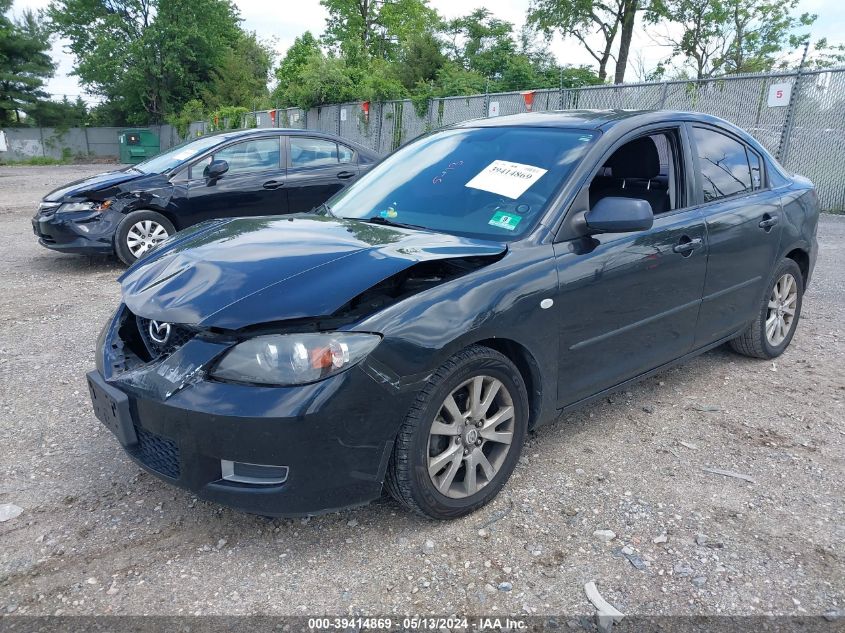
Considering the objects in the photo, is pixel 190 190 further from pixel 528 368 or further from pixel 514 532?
pixel 514 532

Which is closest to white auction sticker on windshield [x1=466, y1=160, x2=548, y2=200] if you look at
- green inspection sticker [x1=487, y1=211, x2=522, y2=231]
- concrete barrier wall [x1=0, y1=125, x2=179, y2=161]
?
green inspection sticker [x1=487, y1=211, x2=522, y2=231]

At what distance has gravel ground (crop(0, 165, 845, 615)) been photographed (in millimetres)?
2332

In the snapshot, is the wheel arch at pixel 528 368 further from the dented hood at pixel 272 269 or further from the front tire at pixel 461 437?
the dented hood at pixel 272 269

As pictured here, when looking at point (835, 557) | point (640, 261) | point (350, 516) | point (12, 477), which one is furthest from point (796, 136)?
point (12, 477)

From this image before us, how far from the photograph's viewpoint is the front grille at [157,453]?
2.46 m

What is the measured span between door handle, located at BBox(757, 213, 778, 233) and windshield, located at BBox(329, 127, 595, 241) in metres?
1.57

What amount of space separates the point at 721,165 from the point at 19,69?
44.6 meters

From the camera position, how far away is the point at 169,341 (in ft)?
8.49

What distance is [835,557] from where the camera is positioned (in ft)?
8.45

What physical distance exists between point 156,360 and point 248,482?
0.61m

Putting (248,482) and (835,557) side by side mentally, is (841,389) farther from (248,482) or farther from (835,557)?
(248,482)

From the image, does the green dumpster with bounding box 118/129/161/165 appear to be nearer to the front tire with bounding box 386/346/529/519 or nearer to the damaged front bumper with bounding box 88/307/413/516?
the damaged front bumper with bounding box 88/307/413/516

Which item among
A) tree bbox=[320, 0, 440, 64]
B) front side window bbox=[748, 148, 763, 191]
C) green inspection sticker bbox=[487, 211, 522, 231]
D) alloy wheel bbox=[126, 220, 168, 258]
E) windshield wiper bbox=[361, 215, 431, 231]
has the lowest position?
alloy wheel bbox=[126, 220, 168, 258]

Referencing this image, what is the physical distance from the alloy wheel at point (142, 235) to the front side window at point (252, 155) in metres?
1.05
